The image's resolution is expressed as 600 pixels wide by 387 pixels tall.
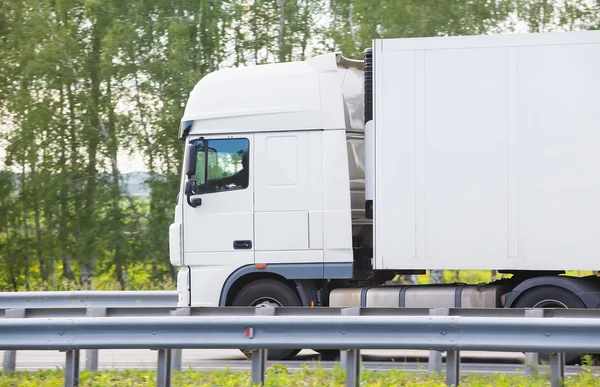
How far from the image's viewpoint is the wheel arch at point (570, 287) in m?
9.35

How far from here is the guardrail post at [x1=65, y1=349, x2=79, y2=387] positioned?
766 centimetres

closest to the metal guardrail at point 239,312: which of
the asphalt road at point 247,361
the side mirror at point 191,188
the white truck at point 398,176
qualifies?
the asphalt road at point 247,361

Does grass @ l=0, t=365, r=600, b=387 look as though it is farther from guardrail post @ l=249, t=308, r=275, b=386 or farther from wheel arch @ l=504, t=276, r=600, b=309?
wheel arch @ l=504, t=276, r=600, b=309

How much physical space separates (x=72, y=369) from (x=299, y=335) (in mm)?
1947

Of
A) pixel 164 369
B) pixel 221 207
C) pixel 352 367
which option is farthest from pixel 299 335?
pixel 221 207

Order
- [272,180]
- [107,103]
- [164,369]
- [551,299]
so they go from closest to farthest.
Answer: [164,369] < [551,299] < [272,180] < [107,103]

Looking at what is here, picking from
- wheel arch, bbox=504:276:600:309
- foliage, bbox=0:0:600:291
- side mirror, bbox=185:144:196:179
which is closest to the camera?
wheel arch, bbox=504:276:600:309

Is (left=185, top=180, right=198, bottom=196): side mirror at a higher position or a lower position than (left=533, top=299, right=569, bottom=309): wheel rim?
higher

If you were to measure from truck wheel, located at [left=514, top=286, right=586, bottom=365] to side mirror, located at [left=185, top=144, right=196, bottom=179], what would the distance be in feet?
13.1

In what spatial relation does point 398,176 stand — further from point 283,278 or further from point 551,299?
point 551,299

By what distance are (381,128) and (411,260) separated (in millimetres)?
1488

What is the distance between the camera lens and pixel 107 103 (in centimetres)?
2066

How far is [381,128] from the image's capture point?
32.9 feet

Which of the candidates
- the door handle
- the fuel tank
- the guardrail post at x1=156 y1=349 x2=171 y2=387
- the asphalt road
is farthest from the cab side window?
the guardrail post at x1=156 y1=349 x2=171 y2=387
